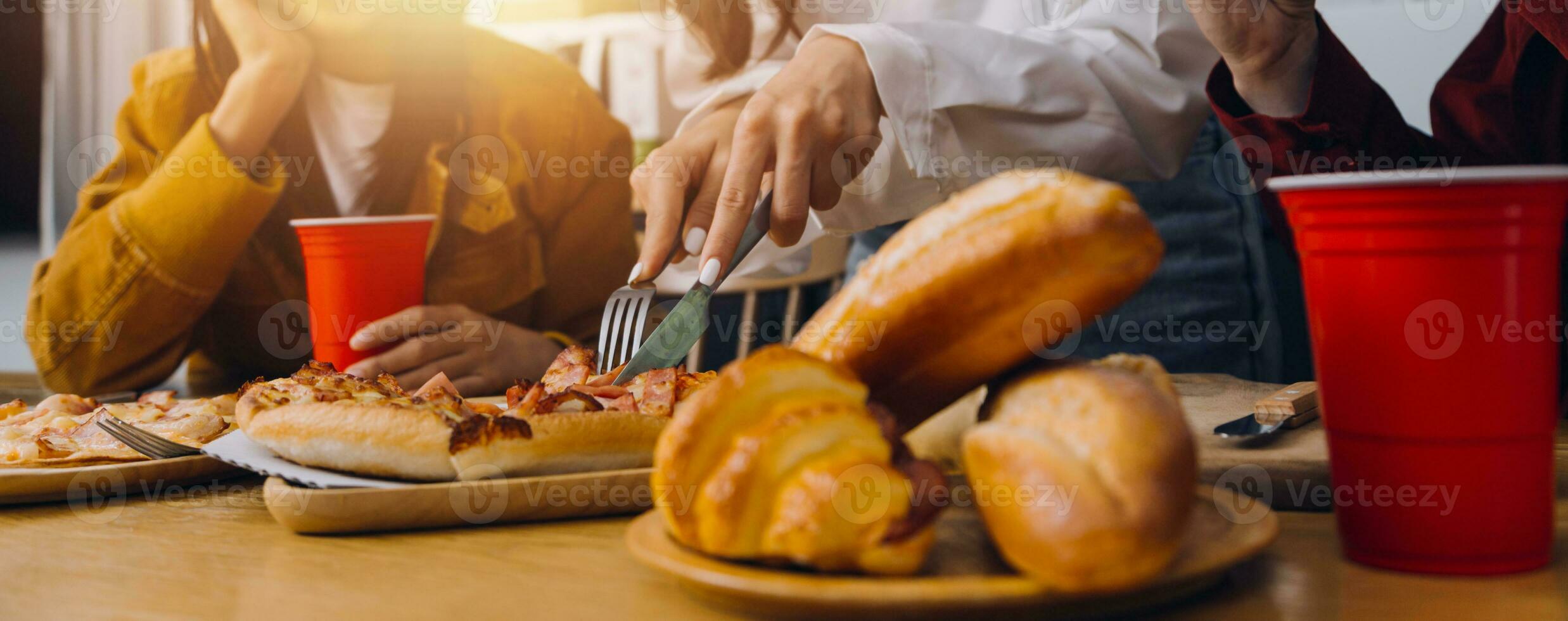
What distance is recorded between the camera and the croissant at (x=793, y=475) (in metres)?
0.39

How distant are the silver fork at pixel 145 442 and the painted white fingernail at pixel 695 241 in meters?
0.43

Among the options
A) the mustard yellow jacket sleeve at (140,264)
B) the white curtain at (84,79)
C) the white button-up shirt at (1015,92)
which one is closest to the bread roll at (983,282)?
the white button-up shirt at (1015,92)

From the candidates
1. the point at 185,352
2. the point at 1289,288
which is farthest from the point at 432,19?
the point at 1289,288

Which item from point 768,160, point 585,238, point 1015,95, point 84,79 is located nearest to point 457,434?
point 768,160

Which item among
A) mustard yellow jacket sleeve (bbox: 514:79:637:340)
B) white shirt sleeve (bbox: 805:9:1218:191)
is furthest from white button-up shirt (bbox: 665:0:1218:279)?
mustard yellow jacket sleeve (bbox: 514:79:637:340)

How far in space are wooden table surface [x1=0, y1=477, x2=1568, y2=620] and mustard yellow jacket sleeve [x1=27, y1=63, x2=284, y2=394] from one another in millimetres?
1313

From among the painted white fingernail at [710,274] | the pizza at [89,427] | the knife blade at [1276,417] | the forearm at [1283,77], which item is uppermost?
the forearm at [1283,77]

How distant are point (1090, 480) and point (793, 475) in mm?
110

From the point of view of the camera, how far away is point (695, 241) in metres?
0.98

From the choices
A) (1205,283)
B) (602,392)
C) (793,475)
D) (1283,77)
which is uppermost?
(1283,77)

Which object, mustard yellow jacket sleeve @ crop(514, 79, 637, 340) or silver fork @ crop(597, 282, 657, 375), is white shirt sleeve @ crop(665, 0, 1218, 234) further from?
mustard yellow jacket sleeve @ crop(514, 79, 637, 340)

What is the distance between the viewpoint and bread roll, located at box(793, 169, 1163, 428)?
1.41 feet

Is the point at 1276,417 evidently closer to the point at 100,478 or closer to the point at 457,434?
the point at 457,434

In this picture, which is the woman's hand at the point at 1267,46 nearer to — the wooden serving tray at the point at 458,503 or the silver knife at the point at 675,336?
the silver knife at the point at 675,336
